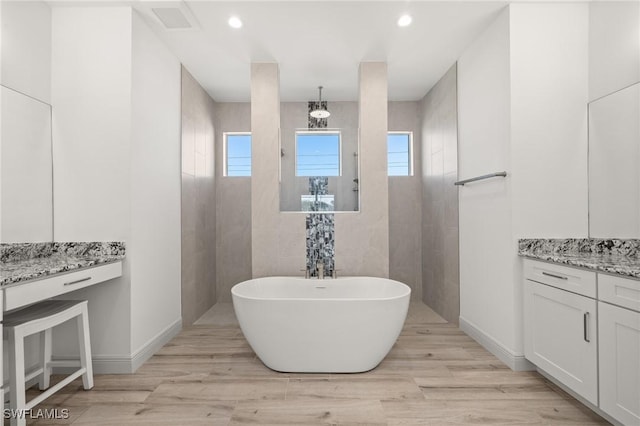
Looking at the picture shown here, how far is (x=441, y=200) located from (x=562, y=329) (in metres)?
1.88

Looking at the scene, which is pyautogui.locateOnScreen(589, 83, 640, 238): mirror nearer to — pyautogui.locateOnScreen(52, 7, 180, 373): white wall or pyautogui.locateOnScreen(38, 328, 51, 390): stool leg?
pyautogui.locateOnScreen(52, 7, 180, 373): white wall

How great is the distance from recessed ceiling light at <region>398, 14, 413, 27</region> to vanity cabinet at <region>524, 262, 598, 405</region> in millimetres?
1960

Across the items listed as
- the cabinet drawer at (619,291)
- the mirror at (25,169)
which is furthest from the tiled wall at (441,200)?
the mirror at (25,169)

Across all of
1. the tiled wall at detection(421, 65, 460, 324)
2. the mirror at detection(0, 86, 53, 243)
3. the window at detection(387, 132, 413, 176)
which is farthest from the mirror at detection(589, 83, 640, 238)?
the mirror at detection(0, 86, 53, 243)

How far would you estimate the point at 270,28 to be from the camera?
2.61 meters

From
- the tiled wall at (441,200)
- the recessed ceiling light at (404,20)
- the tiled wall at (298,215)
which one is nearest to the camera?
the recessed ceiling light at (404,20)

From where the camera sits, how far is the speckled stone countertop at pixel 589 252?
170 centimetres

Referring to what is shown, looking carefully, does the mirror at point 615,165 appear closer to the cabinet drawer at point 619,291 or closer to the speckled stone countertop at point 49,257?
the cabinet drawer at point 619,291

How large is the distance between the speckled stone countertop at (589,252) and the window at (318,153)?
225 centimetres

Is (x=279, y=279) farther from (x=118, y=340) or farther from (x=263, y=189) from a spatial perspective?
(x=118, y=340)

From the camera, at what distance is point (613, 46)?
2.14 metres

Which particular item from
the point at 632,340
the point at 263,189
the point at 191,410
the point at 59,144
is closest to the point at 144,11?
the point at 59,144

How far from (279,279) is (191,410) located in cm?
125

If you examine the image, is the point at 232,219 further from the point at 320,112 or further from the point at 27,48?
the point at 27,48
